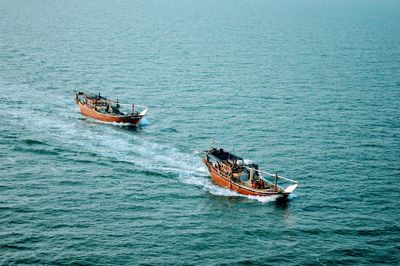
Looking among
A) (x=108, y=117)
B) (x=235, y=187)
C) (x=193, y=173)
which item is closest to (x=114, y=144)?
(x=108, y=117)

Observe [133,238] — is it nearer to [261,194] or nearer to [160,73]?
[261,194]

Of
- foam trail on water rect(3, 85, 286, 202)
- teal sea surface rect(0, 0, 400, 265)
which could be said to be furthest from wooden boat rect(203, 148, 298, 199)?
teal sea surface rect(0, 0, 400, 265)

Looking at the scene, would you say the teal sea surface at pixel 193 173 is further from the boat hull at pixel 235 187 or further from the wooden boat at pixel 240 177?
the wooden boat at pixel 240 177

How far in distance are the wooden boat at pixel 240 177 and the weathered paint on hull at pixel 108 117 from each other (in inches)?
1134

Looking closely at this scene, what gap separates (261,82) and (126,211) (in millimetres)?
96854

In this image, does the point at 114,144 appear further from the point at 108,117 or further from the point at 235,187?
the point at 235,187

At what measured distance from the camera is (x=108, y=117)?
435 feet

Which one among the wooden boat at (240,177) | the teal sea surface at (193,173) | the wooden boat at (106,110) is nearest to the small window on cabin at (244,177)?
the wooden boat at (240,177)

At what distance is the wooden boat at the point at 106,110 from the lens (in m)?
131

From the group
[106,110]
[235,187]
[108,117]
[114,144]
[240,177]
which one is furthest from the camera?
[106,110]

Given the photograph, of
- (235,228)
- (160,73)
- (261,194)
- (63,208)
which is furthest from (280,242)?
(160,73)

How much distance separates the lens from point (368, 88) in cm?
16925

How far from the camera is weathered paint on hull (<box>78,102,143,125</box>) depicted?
131 metres

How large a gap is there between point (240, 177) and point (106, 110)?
49.7 m
